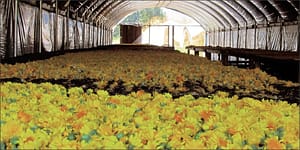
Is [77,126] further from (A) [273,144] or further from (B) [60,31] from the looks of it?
(B) [60,31]

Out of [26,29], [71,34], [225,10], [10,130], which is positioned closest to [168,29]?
[225,10]

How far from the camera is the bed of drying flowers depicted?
181cm

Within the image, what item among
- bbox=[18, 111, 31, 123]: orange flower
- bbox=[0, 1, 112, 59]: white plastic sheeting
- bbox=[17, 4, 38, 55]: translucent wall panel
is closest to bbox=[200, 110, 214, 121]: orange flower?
bbox=[18, 111, 31, 123]: orange flower

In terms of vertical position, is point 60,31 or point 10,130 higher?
point 60,31

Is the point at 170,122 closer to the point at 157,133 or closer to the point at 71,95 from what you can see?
the point at 157,133

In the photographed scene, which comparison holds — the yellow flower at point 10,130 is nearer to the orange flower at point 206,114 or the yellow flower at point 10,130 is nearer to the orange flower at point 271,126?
the orange flower at point 206,114

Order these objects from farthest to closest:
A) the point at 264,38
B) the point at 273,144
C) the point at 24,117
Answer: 1. the point at 264,38
2. the point at 24,117
3. the point at 273,144

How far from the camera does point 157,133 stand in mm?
1950

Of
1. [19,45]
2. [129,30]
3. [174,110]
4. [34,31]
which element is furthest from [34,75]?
[129,30]

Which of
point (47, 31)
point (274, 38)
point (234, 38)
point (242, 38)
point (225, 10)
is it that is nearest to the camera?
point (47, 31)

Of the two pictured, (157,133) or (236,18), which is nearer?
(157,133)

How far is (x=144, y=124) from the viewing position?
6.95ft

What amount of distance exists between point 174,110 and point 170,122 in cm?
30

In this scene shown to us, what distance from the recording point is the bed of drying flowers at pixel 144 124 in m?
1.81
